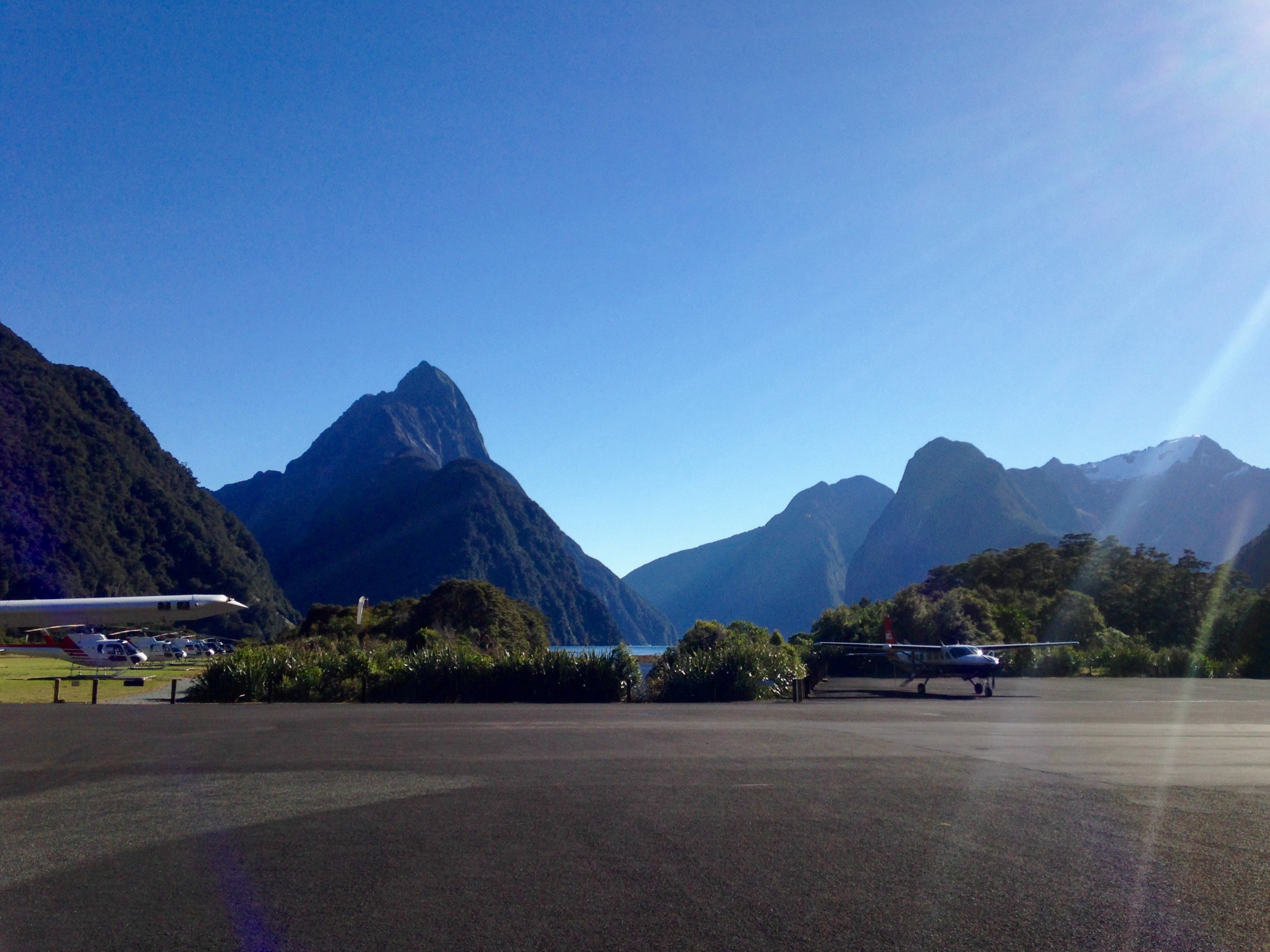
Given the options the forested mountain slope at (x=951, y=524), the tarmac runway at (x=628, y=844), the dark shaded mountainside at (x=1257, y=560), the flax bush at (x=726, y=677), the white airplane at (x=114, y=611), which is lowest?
the flax bush at (x=726, y=677)

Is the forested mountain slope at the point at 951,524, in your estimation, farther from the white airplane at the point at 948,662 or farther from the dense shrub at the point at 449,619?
the white airplane at the point at 948,662

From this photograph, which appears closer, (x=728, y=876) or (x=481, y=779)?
(x=728, y=876)

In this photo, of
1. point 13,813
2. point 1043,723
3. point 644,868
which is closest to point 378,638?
point 1043,723

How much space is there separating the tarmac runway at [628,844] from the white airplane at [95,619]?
95.8ft

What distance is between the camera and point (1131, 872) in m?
5.59

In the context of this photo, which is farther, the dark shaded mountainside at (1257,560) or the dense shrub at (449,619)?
the dark shaded mountainside at (1257,560)

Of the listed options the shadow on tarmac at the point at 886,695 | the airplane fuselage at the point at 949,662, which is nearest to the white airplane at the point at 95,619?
the shadow on tarmac at the point at 886,695

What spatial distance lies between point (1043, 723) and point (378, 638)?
35.1 m

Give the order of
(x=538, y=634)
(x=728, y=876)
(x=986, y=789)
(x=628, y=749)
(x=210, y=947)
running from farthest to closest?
(x=538, y=634) → (x=628, y=749) → (x=986, y=789) → (x=728, y=876) → (x=210, y=947)

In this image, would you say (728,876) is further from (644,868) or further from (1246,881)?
(1246,881)

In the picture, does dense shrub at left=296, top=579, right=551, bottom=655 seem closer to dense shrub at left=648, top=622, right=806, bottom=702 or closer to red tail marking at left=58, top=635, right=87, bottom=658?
red tail marking at left=58, top=635, right=87, bottom=658

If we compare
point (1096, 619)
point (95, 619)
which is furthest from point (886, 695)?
point (95, 619)

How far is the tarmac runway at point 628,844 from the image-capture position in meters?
4.54

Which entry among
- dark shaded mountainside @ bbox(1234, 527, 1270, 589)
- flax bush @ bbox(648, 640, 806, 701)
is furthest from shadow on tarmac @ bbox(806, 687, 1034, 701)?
dark shaded mountainside @ bbox(1234, 527, 1270, 589)
